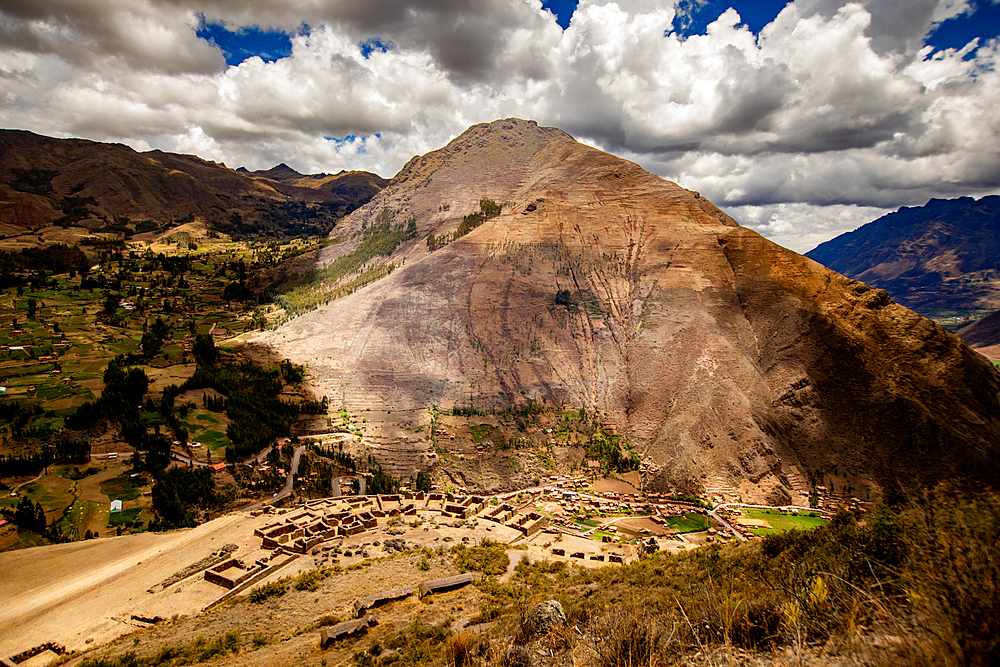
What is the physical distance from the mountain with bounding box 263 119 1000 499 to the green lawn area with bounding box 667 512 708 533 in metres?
4.91

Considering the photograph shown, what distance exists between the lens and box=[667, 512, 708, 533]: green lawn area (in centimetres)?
3812

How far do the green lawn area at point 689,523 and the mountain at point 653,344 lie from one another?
4915 mm

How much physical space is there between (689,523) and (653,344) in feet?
84.0

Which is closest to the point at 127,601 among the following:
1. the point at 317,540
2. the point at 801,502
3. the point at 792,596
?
the point at 317,540

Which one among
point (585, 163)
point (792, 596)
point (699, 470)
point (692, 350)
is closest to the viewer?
point (792, 596)

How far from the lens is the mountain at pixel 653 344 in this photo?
1740 inches

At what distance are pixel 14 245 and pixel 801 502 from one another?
219 metres

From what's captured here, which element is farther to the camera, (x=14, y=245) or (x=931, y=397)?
(x=14, y=245)

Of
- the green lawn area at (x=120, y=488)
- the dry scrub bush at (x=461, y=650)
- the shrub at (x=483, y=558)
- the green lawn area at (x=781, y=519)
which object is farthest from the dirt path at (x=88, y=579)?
the green lawn area at (x=781, y=519)

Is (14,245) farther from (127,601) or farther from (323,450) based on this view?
(127,601)

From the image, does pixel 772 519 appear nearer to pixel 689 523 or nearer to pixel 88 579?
pixel 689 523

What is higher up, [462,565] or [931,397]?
[931,397]

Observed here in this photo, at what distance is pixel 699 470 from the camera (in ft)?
151

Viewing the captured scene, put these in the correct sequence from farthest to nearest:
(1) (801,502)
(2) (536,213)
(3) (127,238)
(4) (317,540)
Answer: (3) (127,238), (2) (536,213), (1) (801,502), (4) (317,540)
